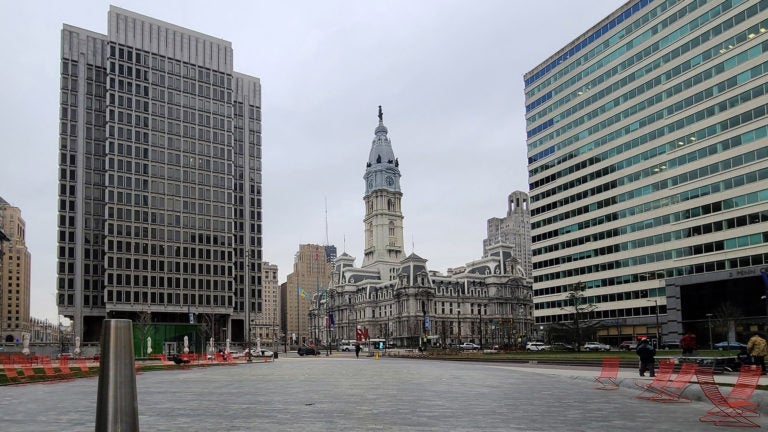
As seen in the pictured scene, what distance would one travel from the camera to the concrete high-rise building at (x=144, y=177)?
114625mm

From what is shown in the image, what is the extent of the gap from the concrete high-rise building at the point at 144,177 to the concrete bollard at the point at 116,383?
347ft

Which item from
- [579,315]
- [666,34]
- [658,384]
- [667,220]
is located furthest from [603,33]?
[658,384]

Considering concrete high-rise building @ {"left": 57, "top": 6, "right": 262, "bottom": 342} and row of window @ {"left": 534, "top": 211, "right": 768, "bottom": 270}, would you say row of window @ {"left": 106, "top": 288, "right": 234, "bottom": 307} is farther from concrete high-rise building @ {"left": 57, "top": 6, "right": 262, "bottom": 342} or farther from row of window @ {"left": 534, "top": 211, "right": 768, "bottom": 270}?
row of window @ {"left": 534, "top": 211, "right": 768, "bottom": 270}

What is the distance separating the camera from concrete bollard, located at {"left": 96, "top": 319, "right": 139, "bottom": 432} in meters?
8.66

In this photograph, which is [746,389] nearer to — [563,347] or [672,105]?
[672,105]

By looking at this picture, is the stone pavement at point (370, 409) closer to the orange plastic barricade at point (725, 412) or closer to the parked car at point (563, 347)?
the orange plastic barricade at point (725, 412)

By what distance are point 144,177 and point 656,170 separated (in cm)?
8244

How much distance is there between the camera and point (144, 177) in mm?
117562

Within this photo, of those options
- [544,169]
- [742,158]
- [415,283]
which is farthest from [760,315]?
[415,283]

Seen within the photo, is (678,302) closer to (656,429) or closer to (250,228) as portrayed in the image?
(656,429)

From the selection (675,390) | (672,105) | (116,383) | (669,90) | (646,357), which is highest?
(669,90)

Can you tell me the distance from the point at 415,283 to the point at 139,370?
14779 centimetres

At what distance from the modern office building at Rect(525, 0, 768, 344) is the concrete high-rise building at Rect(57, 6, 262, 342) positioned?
57518mm

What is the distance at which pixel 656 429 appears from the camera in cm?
1391
